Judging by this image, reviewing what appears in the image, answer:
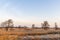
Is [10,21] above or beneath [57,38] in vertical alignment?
above

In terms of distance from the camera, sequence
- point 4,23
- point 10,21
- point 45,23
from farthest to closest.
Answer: point 4,23 → point 10,21 → point 45,23

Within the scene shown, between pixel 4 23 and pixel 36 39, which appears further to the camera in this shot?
pixel 4 23

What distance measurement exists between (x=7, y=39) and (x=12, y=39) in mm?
470

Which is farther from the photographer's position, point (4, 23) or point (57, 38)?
point (4, 23)

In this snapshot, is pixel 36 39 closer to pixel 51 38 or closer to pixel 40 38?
pixel 40 38

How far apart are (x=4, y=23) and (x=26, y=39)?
40047 mm

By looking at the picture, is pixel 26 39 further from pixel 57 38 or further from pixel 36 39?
pixel 57 38

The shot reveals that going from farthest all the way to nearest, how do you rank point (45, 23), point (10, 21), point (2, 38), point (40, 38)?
point (10, 21) < point (45, 23) < point (40, 38) < point (2, 38)

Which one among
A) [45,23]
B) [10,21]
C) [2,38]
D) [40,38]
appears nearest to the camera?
[2,38]

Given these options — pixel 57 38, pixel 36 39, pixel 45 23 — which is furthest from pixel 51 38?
pixel 45 23

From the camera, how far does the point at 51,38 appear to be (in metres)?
11.2

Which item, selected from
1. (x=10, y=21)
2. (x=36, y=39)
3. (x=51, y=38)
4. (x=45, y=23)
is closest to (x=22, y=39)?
(x=36, y=39)

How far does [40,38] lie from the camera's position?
437 inches

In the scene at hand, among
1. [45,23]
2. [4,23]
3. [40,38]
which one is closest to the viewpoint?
[40,38]
